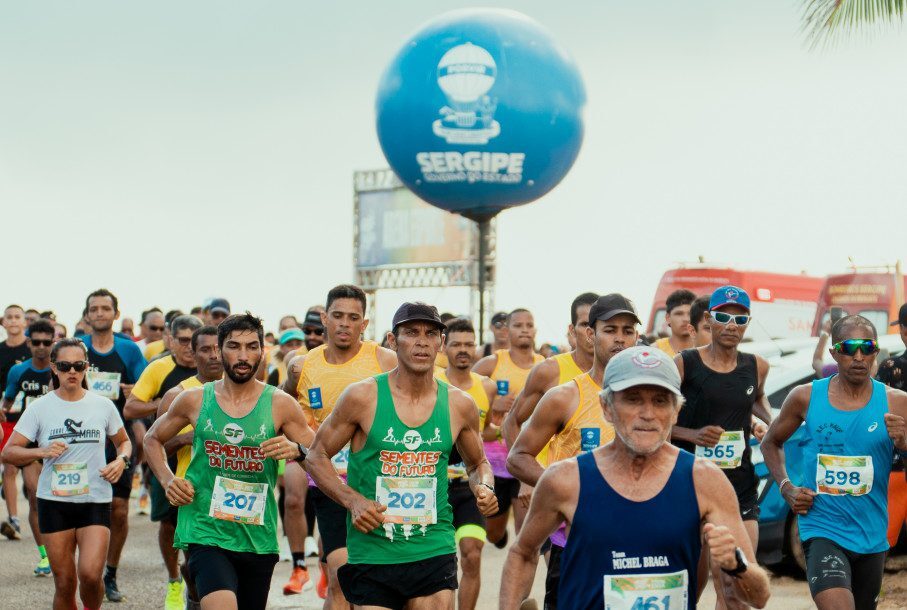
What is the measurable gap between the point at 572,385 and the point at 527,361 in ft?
15.7

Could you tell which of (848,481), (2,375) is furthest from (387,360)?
(2,375)

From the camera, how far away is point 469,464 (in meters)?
6.12

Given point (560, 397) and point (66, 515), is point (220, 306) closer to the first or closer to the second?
point (66, 515)

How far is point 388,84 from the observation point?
1912 centimetres

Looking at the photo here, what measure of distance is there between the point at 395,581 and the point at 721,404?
262cm

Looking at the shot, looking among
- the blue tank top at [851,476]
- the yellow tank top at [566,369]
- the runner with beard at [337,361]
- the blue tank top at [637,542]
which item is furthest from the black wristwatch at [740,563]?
the runner with beard at [337,361]

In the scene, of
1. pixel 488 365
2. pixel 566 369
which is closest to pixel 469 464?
pixel 566 369

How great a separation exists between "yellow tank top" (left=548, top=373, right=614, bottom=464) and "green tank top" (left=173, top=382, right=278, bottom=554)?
143 centimetres

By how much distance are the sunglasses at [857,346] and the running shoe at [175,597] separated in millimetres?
4897

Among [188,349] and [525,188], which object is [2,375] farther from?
[525,188]

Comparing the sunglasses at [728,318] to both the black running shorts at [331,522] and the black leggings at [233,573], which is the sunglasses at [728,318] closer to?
the black running shorts at [331,522]

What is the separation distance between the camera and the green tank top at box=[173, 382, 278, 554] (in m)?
6.25

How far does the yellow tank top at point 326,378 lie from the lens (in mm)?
8100

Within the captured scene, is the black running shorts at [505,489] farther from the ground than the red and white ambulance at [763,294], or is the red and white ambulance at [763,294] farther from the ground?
the red and white ambulance at [763,294]
